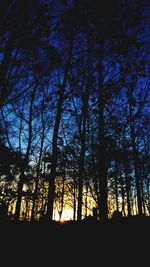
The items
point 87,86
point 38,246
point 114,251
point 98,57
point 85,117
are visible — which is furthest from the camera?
point 85,117

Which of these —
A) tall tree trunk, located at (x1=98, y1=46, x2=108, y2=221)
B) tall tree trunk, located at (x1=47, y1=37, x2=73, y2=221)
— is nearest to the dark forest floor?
tall tree trunk, located at (x1=98, y1=46, x2=108, y2=221)

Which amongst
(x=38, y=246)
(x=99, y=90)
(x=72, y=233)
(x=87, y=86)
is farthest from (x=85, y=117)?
(x=38, y=246)

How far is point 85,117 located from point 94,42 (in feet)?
14.5

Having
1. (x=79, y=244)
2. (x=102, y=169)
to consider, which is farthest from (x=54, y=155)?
(x=79, y=244)

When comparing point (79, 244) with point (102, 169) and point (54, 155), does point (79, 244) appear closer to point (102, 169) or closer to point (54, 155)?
point (102, 169)

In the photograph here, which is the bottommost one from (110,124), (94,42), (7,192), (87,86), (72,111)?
(7,192)

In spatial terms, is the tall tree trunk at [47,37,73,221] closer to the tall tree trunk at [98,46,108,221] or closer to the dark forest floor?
the dark forest floor

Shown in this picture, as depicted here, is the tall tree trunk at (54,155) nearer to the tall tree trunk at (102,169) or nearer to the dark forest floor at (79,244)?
the dark forest floor at (79,244)

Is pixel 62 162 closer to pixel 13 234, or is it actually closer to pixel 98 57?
pixel 98 57

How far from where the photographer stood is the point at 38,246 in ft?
17.2

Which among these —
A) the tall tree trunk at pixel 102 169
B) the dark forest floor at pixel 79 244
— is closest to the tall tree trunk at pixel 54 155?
the dark forest floor at pixel 79 244

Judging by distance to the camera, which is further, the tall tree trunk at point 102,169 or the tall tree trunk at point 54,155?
the tall tree trunk at point 54,155

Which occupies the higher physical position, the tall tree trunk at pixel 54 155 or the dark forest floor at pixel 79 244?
the tall tree trunk at pixel 54 155

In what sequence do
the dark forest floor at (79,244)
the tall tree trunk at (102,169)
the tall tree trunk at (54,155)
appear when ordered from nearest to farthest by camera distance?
the dark forest floor at (79,244)
the tall tree trunk at (102,169)
the tall tree trunk at (54,155)
